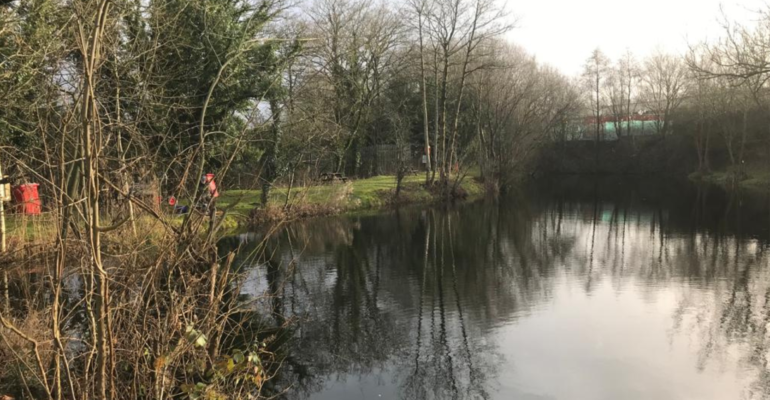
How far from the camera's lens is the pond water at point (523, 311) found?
21.7 ft

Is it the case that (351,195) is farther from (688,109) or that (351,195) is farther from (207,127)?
(688,109)

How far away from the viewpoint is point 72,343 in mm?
6609

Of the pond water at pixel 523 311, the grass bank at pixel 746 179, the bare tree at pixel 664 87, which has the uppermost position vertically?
the bare tree at pixel 664 87

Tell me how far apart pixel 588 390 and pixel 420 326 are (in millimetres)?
2819

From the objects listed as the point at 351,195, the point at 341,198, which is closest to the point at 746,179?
the point at 351,195

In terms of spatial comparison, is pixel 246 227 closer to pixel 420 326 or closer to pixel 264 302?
pixel 264 302

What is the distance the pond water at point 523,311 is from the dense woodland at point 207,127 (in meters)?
1.03

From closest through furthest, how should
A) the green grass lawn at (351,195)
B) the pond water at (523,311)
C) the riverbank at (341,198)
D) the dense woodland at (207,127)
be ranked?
1. the dense woodland at (207,127)
2. the pond water at (523,311)
3. the riverbank at (341,198)
4. the green grass lawn at (351,195)

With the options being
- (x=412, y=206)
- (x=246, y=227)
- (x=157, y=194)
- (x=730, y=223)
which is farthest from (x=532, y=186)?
(x=157, y=194)

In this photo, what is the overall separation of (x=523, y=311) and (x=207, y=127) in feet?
20.5

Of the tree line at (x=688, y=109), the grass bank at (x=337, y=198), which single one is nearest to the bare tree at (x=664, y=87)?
the tree line at (x=688, y=109)

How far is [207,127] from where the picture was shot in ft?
29.3

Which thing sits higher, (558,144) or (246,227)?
(558,144)

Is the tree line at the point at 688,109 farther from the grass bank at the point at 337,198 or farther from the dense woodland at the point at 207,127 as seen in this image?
the grass bank at the point at 337,198
